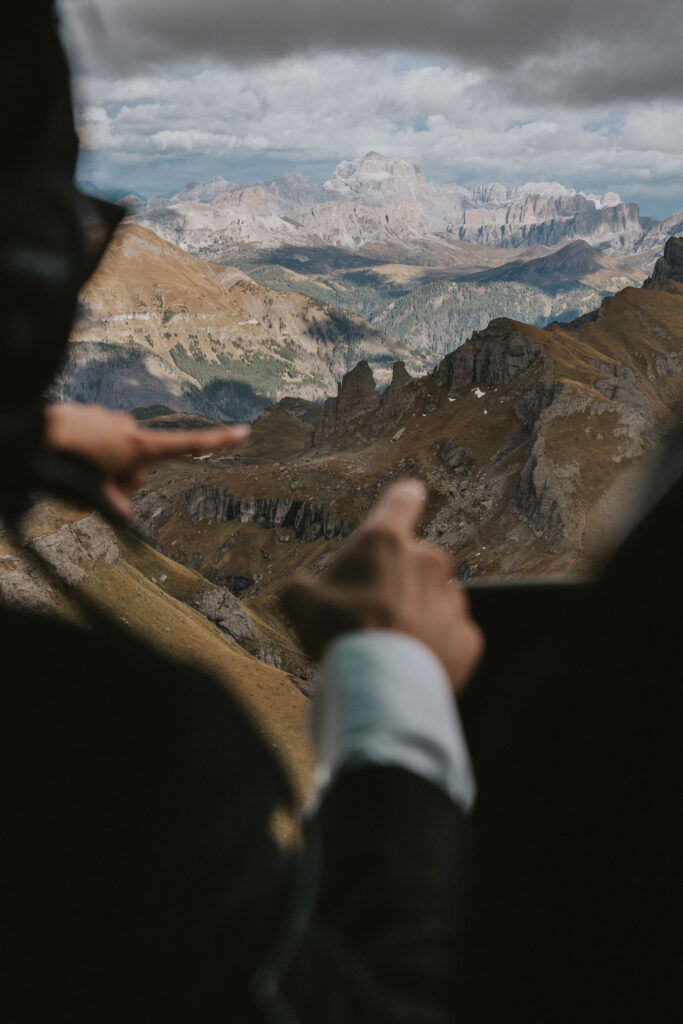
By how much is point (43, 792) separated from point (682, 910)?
2050 mm

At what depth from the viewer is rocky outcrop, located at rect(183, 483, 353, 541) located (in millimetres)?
145250

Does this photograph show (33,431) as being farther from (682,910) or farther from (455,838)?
(682,910)

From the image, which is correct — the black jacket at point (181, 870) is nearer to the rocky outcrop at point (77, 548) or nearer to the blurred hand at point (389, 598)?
the blurred hand at point (389, 598)

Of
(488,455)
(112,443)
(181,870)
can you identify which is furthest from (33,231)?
(488,455)

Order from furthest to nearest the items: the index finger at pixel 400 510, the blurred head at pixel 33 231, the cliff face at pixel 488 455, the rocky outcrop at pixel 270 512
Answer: the rocky outcrop at pixel 270 512, the cliff face at pixel 488 455, the index finger at pixel 400 510, the blurred head at pixel 33 231

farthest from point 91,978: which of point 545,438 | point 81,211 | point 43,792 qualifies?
point 545,438

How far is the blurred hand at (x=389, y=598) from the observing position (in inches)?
94.4

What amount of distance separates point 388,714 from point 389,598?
0.47 m

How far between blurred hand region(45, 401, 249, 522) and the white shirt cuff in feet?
3.06

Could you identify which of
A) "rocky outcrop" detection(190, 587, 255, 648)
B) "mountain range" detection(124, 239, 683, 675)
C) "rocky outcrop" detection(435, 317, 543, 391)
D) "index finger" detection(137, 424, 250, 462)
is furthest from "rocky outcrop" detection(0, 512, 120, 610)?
"rocky outcrop" detection(435, 317, 543, 391)

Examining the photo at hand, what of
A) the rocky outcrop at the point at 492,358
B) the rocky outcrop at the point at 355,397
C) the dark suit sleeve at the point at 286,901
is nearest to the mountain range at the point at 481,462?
the rocky outcrop at the point at 492,358

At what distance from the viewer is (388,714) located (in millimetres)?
2092

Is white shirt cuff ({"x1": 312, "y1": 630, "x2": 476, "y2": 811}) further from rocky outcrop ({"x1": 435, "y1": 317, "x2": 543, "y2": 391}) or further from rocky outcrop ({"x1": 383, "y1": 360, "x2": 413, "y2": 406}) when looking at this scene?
rocky outcrop ({"x1": 383, "y1": 360, "x2": 413, "y2": 406})

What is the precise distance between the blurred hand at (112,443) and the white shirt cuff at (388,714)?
93 cm
